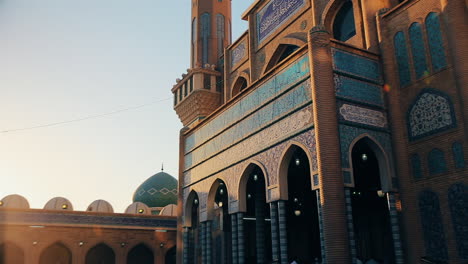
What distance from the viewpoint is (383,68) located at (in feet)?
38.4

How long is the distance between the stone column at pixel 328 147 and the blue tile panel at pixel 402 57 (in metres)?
1.95

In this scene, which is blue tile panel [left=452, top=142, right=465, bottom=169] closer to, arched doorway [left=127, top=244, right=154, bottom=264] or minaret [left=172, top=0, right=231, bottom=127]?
minaret [left=172, top=0, right=231, bottom=127]

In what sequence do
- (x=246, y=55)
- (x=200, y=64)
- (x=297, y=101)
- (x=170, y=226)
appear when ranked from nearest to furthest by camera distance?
1. (x=297, y=101)
2. (x=246, y=55)
3. (x=200, y=64)
4. (x=170, y=226)

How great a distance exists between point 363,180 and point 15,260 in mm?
16656

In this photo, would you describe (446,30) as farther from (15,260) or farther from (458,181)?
(15,260)

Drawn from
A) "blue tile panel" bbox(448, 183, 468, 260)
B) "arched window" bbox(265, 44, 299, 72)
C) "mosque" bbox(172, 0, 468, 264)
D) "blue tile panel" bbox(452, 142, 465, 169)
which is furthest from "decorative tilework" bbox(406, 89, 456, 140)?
"arched window" bbox(265, 44, 299, 72)

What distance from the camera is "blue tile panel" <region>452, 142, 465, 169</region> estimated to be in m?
9.67

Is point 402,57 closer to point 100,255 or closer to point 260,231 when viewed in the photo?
point 260,231

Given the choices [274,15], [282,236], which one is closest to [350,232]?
[282,236]

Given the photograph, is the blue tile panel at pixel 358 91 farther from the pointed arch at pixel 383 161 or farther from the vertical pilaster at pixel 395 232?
the vertical pilaster at pixel 395 232

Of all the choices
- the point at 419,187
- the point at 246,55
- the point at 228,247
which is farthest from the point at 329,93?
the point at 228,247

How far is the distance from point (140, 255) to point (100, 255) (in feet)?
6.83

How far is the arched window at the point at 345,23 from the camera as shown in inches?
536

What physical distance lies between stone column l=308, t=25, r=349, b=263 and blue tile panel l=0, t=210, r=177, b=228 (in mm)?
15697
